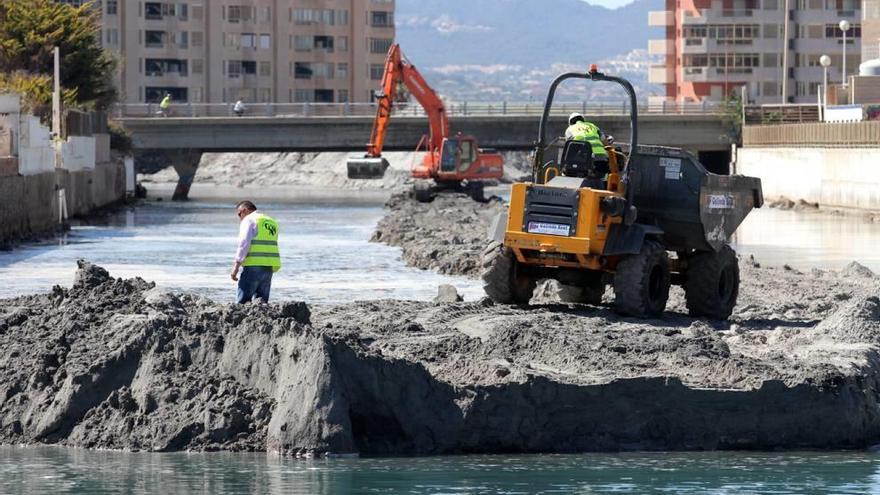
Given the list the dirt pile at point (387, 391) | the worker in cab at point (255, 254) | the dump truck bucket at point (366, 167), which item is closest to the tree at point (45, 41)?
the dump truck bucket at point (366, 167)

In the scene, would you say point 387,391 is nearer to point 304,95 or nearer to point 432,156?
point 432,156

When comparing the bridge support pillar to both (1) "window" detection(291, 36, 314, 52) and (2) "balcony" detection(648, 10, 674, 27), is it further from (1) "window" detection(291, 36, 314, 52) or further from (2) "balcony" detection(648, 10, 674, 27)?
(2) "balcony" detection(648, 10, 674, 27)

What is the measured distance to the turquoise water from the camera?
14.0 metres

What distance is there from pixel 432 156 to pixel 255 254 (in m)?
43.1

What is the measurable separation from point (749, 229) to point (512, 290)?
2777 centimetres

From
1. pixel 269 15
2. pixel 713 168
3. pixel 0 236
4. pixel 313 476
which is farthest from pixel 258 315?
pixel 269 15

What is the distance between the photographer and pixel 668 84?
5192 inches

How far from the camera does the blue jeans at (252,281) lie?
63.4ft

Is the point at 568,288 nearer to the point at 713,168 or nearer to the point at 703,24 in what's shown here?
the point at 713,168

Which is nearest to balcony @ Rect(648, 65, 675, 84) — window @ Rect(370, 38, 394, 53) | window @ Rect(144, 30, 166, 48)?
window @ Rect(370, 38, 394, 53)

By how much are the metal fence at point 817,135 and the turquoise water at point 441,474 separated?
42596mm

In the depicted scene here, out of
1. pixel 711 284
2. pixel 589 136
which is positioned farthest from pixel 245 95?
pixel 589 136

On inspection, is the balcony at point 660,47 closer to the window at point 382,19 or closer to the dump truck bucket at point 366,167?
the window at point 382,19

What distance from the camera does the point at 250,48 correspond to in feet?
450
